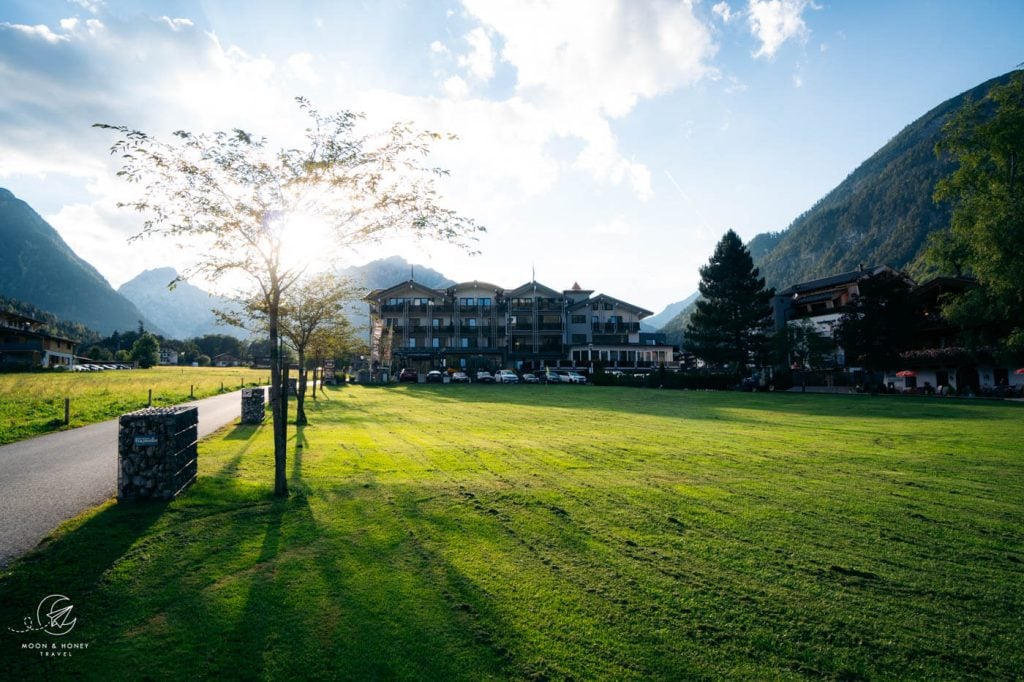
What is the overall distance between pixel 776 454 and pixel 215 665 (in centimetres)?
1399

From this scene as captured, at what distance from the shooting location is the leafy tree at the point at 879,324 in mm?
47938

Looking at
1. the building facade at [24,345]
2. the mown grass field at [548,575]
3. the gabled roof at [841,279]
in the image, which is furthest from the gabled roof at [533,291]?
the building facade at [24,345]

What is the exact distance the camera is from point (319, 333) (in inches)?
1069

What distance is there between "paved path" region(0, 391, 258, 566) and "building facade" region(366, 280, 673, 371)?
64.4m

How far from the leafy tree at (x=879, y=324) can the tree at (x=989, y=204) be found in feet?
59.7

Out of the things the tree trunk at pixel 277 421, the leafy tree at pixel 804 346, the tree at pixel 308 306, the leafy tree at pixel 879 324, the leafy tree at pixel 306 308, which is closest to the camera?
the tree trunk at pixel 277 421

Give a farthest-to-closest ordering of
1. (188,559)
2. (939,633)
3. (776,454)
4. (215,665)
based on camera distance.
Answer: (776,454), (188,559), (939,633), (215,665)

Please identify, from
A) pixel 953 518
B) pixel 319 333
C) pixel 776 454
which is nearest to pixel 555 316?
pixel 319 333

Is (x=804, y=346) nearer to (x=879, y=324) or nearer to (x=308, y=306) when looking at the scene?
(x=879, y=324)

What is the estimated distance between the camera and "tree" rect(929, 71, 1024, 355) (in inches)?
898

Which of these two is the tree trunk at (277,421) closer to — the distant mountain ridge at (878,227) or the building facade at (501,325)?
the building facade at (501,325)

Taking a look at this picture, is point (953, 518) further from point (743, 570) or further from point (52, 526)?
point (52, 526)

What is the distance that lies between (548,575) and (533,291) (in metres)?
78.8

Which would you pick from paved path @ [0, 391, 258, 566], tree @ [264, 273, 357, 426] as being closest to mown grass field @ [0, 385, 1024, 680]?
paved path @ [0, 391, 258, 566]
